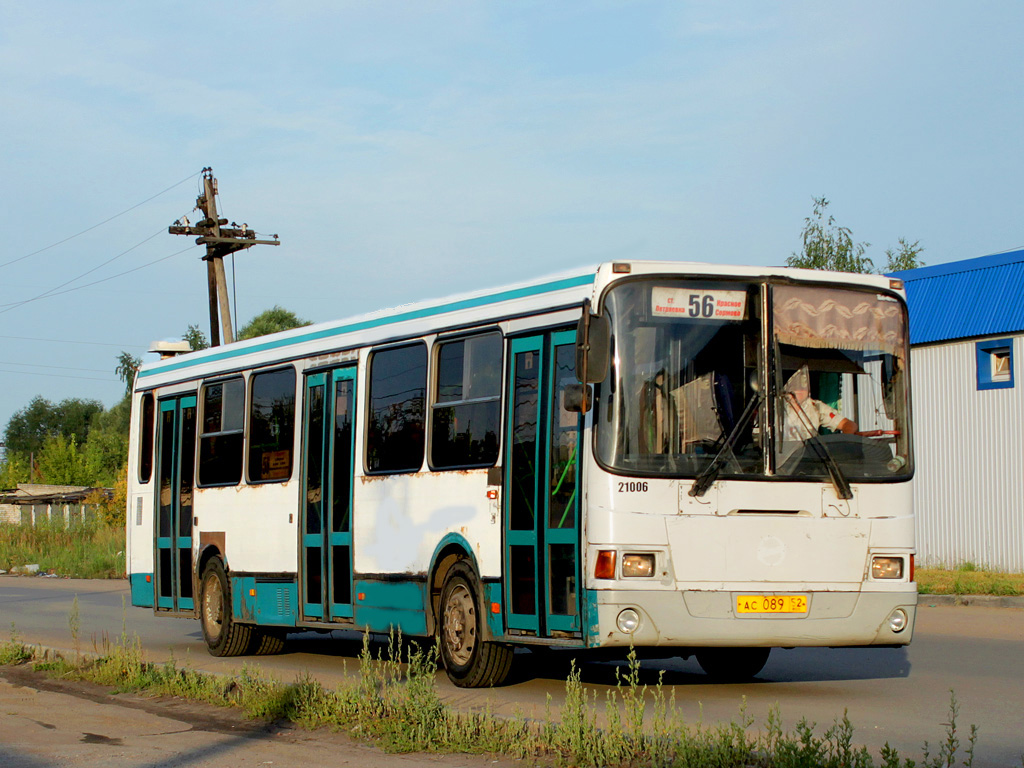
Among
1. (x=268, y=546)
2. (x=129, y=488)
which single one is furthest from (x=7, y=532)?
(x=268, y=546)

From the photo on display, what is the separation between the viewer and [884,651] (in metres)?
14.5

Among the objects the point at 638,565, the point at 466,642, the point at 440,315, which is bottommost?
the point at 466,642

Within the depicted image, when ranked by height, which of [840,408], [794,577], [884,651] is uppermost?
[840,408]

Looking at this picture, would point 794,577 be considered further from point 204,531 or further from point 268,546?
point 204,531

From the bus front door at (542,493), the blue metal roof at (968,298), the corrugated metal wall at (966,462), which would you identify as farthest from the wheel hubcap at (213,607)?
the blue metal roof at (968,298)

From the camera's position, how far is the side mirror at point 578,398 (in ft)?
31.5

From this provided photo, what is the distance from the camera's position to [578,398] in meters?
9.60

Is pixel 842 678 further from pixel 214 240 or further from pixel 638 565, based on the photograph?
pixel 214 240

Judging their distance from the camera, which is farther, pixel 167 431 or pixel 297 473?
pixel 167 431

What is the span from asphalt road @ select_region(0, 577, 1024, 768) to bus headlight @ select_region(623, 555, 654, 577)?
101cm

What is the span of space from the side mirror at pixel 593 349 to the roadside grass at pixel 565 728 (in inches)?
77.9

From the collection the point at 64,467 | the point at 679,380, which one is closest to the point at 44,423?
the point at 64,467

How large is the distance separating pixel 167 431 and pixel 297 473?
3.34 metres

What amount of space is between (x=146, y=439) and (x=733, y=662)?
841cm
